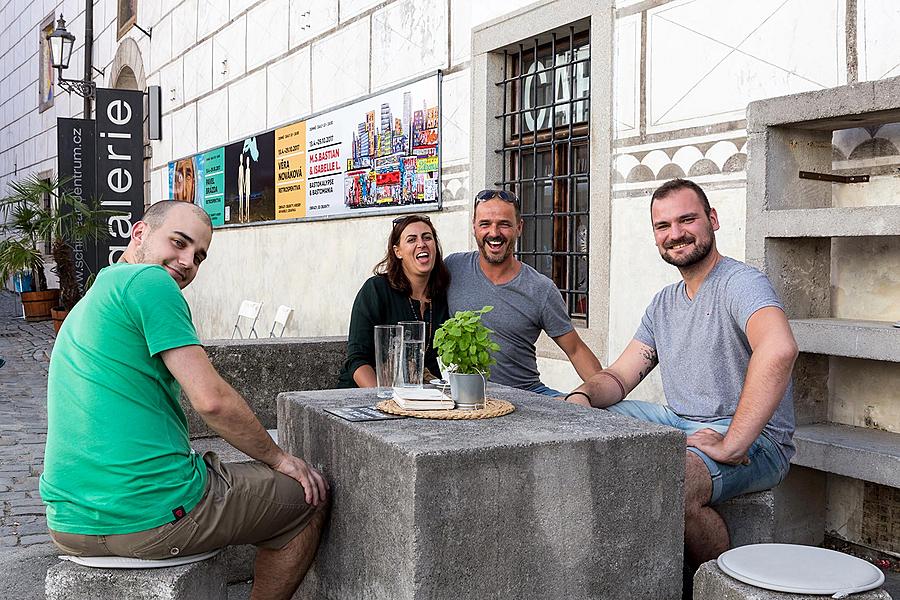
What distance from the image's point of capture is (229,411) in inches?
110

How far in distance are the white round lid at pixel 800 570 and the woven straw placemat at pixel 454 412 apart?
0.75 metres

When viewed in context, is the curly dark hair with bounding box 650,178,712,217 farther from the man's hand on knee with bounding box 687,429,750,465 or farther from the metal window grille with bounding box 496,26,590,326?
the metal window grille with bounding box 496,26,590,326

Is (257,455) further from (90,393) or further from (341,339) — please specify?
(341,339)

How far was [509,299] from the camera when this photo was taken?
179 inches

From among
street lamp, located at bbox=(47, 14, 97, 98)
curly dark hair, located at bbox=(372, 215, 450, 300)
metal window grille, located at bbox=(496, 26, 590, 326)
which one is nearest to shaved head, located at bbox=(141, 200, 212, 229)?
curly dark hair, located at bbox=(372, 215, 450, 300)

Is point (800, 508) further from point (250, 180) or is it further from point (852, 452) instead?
point (250, 180)

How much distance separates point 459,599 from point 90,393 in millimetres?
1129

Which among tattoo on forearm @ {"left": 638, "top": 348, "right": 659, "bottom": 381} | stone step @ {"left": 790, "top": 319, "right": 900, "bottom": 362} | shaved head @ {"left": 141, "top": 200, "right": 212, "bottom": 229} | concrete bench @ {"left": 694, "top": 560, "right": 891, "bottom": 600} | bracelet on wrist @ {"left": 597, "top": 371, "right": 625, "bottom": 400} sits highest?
shaved head @ {"left": 141, "top": 200, "right": 212, "bottom": 229}

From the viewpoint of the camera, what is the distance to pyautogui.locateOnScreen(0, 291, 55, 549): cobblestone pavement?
500 cm

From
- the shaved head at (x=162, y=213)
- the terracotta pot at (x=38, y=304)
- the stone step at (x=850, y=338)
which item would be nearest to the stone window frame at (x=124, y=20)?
the terracotta pot at (x=38, y=304)

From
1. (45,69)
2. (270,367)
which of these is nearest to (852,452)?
(270,367)

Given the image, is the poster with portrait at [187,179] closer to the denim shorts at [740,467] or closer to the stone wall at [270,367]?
the stone wall at [270,367]

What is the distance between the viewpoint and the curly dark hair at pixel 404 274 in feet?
14.4

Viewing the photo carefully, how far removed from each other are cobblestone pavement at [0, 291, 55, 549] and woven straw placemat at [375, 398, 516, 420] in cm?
258
